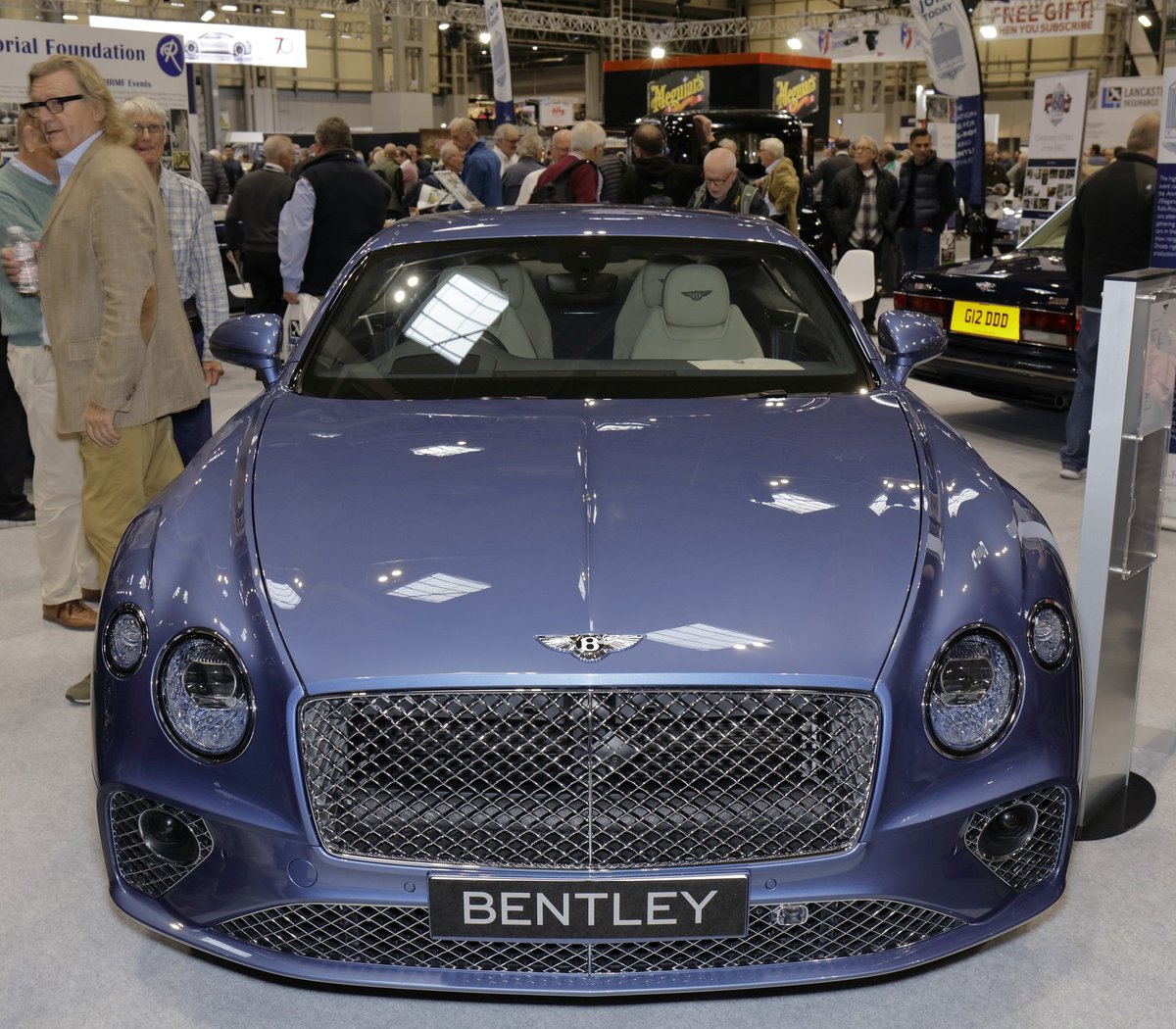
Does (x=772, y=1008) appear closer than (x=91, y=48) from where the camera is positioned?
Yes

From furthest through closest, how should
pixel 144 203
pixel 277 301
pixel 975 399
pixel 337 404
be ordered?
pixel 277 301 → pixel 975 399 → pixel 144 203 → pixel 337 404

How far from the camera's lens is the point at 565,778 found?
2.01m

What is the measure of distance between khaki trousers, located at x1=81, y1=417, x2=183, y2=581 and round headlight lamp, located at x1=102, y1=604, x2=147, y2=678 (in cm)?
160

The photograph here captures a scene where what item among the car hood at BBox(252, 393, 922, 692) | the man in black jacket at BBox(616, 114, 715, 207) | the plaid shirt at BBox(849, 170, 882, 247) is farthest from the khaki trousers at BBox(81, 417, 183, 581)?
the plaid shirt at BBox(849, 170, 882, 247)

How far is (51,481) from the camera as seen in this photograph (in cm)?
439

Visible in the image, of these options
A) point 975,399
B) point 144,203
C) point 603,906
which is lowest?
point 975,399

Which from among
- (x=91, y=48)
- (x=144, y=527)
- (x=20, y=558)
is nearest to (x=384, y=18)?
(x=91, y=48)

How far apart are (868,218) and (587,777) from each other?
32.3 ft

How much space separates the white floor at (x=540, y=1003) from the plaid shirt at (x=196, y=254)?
227 cm

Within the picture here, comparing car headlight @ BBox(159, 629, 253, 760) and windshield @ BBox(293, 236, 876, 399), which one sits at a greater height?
windshield @ BBox(293, 236, 876, 399)

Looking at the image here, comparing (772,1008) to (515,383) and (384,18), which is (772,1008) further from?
(384,18)

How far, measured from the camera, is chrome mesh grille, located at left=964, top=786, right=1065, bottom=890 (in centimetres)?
216

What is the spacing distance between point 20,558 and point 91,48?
16.1 ft

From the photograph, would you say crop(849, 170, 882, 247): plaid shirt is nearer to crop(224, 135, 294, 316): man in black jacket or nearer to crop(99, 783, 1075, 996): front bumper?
crop(224, 135, 294, 316): man in black jacket
